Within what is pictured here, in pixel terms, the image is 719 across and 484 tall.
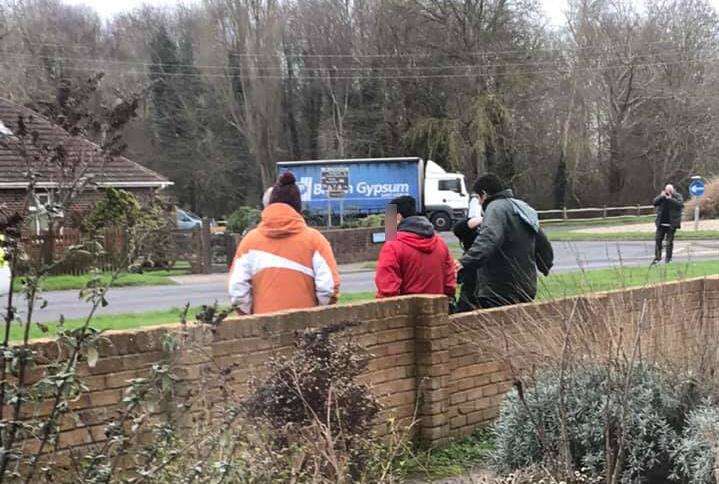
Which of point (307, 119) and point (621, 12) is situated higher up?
point (621, 12)

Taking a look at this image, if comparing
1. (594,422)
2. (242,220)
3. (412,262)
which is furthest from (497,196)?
(242,220)

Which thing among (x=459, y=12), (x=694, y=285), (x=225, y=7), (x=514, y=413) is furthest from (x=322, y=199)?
(x=514, y=413)

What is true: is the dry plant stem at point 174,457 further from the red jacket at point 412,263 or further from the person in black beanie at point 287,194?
the red jacket at point 412,263

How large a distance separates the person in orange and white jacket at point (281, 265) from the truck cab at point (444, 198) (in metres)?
33.3

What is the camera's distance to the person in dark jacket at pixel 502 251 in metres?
5.75

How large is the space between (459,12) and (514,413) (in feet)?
138

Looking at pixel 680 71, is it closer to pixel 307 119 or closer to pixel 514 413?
pixel 307 119

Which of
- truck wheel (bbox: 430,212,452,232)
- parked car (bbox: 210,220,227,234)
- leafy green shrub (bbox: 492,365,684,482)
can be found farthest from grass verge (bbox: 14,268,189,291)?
truck wheel (bbox: 430,212,452,232)

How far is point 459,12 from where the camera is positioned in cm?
4425

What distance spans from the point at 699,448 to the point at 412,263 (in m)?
2.25

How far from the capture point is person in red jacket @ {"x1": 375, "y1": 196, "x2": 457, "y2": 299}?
561 cm

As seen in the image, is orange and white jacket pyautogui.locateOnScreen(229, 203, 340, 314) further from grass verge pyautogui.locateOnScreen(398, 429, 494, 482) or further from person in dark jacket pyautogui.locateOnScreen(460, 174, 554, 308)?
person in dark jacket pyautogui.locateOnScreen(460, 174, 554, 308)

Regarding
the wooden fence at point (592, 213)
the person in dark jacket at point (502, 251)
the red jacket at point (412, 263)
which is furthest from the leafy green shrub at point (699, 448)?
the wooden fence at point (592, 213)

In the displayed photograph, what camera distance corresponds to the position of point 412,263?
567cm
